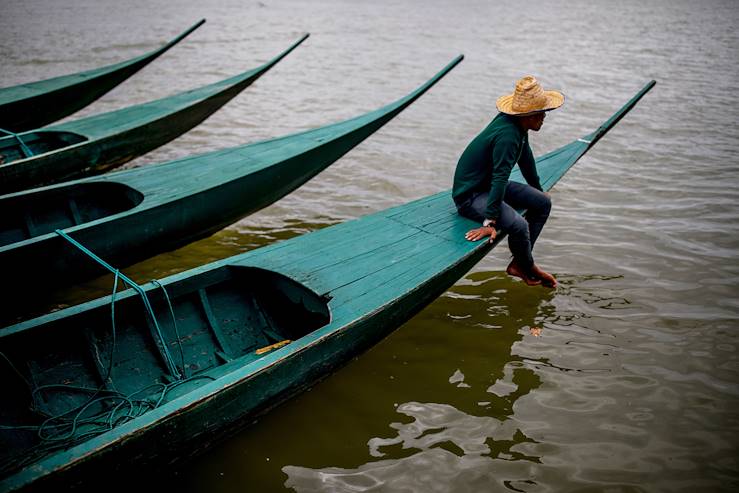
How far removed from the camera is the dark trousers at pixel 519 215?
4305 millimetres

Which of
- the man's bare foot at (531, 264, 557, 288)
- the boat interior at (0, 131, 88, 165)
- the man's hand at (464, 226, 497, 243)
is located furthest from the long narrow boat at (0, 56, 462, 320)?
the man's bare foot at (531, 264, 557, 288)

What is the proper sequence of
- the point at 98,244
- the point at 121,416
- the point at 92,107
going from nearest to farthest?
the point at 121,416 → the point at 98,244 → the point at 92,107

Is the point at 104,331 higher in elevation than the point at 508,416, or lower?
higher

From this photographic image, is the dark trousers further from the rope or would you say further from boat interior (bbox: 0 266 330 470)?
the rope

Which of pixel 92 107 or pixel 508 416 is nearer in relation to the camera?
pixel 508 416

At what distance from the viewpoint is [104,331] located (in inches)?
139

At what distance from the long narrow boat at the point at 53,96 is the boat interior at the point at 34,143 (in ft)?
3.57

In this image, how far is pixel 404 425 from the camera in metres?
3.88

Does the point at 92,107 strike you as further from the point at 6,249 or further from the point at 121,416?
the point at 121,416

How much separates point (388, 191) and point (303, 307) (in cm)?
410

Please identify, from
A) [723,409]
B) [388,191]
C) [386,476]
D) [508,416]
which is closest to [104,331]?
[386,476]

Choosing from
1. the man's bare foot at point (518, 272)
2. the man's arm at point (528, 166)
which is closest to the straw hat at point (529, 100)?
the man's arm at point (528, 166)

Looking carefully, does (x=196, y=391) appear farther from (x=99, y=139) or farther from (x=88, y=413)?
(x=99, y=139)

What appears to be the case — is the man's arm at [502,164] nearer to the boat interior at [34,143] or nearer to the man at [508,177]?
the man at [508,177]
